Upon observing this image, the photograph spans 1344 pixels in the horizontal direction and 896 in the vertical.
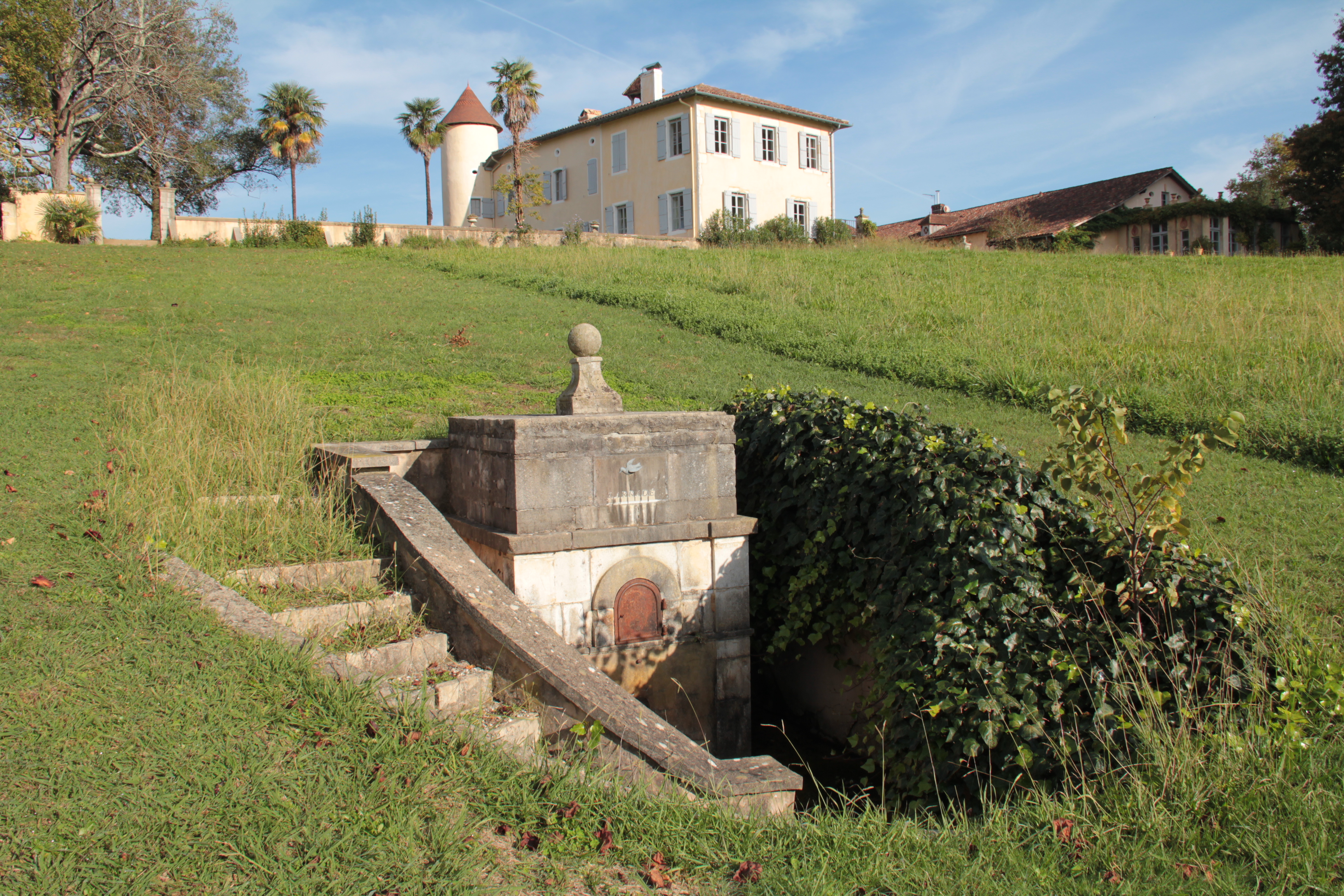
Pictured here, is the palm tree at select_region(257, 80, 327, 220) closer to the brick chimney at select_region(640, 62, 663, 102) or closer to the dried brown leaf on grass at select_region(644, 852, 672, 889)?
the brick chimney at select_region(640, 62, 663, 102)

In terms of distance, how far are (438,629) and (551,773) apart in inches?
64.0

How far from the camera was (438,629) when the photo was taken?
4629mm

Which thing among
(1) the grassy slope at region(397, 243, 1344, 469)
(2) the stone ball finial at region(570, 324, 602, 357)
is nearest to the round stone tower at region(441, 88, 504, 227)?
(1) the grassy slope at region(397, 243, 1344, 469)

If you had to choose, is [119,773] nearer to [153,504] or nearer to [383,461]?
[153,504]

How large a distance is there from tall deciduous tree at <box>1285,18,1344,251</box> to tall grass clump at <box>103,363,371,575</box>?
36745 millimetres

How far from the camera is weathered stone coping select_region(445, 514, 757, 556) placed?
199 inches

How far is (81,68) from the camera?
27.3 m

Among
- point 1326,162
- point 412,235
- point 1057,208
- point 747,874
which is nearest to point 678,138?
point 412,235

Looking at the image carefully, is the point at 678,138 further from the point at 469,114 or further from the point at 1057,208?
the point at 1057,208

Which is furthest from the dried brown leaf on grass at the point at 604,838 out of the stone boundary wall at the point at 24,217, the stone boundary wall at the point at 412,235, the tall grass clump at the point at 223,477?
the stone boundary wall at the point at 24,217

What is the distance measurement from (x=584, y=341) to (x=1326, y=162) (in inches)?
1452

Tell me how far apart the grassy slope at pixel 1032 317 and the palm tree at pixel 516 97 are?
1172cm

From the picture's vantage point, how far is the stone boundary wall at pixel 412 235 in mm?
22703

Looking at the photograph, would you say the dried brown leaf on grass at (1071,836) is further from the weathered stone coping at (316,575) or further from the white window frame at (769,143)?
the white window frame at (769,143)
